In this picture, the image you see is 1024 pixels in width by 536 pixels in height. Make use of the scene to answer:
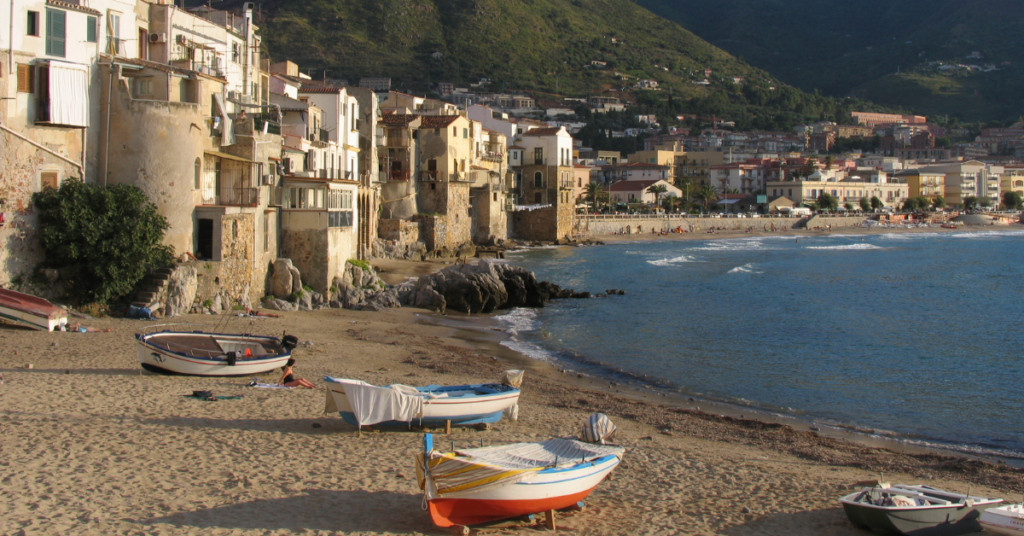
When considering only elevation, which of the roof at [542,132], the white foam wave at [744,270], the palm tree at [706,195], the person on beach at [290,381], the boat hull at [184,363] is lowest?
the person on beach at [290,381]

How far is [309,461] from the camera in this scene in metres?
12.2

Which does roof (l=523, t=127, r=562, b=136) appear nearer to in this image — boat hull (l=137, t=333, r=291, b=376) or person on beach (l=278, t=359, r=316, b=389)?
boat hull (l=137, t=333, r=291, b=376)

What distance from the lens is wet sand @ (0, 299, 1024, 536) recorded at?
1012cm

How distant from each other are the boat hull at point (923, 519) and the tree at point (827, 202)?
405ft

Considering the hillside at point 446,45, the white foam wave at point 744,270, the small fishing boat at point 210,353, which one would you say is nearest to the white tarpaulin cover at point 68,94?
the small fishing boat at point 210,353

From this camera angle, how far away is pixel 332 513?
33.6ft

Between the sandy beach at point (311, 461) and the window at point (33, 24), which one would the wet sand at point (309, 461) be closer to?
the sandy beach at point (311, 461)

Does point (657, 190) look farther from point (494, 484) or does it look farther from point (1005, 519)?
point (494, 484)

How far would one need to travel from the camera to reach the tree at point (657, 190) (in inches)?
4498

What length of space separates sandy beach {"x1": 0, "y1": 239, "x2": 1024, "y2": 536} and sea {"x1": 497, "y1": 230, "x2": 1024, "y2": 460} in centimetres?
254

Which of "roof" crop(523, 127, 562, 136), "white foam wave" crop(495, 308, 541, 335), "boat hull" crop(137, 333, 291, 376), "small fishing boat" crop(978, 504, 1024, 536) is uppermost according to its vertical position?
"roof" crop(523, 127, 562, 136)

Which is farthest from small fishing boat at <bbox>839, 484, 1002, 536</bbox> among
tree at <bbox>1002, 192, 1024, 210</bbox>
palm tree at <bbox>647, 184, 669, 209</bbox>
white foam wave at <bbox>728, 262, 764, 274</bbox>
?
tree at <bbox>1002, 192, 1024, 210</bbox>

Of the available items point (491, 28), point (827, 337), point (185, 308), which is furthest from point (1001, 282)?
point (491, 28)

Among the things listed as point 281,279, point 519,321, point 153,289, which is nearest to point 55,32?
point 153,289
